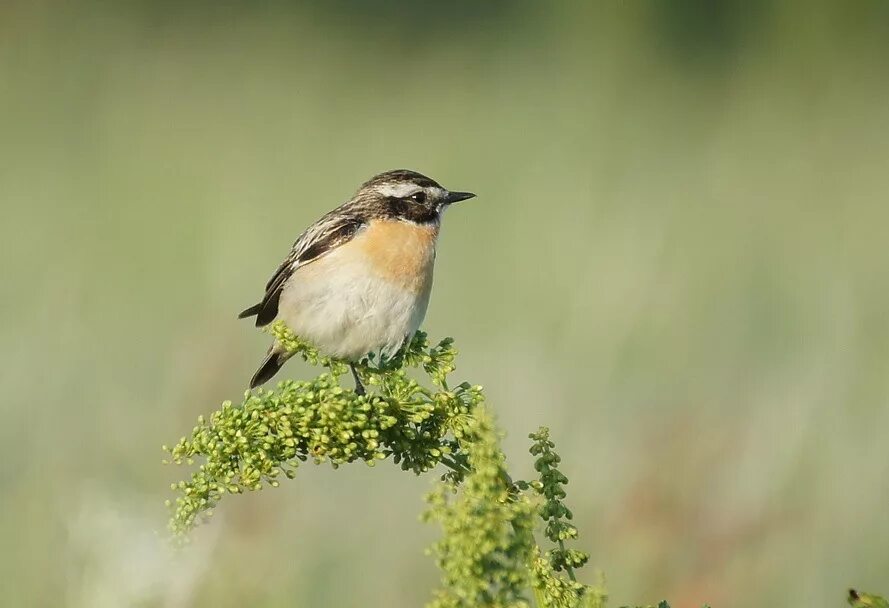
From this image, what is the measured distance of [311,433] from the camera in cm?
173

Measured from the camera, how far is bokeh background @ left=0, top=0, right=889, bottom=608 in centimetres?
380

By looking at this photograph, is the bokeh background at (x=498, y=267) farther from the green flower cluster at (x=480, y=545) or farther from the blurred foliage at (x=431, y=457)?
the green flower cluster at (x=480, y=545)

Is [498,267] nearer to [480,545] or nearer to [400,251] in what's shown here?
[400,251]

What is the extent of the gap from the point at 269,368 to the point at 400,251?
1.62 feet

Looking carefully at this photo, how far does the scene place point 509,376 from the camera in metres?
4.24

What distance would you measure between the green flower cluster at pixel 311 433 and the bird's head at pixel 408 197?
1.75m

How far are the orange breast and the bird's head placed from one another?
5cm

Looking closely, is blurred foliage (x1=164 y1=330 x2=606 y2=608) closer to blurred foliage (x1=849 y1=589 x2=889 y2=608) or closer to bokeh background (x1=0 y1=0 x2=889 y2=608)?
blurred foliage (x1=849 y1=589 x2=889 y2=608)

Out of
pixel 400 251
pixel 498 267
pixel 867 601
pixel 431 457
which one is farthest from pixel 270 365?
pixel 867 601

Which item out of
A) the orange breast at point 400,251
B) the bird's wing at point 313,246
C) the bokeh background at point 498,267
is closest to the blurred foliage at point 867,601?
the bokeh background at point 498,267

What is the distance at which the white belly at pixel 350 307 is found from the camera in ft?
10.7

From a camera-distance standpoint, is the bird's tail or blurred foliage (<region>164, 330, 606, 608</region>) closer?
blurred foliage (<region>164, 330, 606, 608</region>)

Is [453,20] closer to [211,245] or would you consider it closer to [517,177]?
[517,177]

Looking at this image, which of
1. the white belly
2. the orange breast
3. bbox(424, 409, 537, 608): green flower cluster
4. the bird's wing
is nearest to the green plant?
bbox(424, 409, 537, 608): green flower cluster
